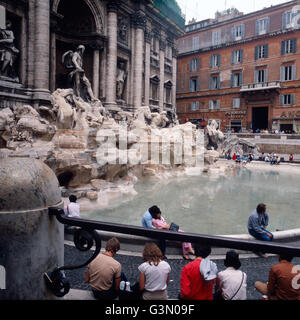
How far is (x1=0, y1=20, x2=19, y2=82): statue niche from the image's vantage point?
14.0 metres

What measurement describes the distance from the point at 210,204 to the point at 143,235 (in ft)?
26.0

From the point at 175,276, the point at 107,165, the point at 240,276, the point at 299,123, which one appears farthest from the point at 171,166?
the point at 299,123

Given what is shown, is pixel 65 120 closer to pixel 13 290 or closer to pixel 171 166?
pixel 171 166

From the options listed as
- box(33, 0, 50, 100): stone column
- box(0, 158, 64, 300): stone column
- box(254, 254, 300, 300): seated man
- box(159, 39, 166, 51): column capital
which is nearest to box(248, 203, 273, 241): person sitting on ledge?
box(254, 254, 300, 300): seated man

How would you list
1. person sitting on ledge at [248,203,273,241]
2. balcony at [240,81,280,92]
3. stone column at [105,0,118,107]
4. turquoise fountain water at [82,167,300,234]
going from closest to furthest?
1. person sitting on ledge at [248,203,273,241]
2. turquoise fountain water at [82,167,300,234]
3. stone column at [105,0,118,107]
4. balcony at [240,81,280,92]

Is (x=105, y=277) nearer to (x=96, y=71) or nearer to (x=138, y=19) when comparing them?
(x=96, y=71)

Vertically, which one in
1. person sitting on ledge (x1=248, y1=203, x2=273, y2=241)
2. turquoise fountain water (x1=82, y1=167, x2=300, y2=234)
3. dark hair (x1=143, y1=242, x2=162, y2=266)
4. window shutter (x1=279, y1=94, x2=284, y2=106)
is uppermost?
window shutter (x1=279, y1=94, x2=284, y2=106)

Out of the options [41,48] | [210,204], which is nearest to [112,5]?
[41,48]

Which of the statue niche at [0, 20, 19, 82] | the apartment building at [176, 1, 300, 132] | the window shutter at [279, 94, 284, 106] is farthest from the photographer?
the window shutter at [279, 94, 284, 106]

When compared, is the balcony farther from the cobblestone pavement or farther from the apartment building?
the cobblestone pavement

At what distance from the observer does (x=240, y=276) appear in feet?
9.02

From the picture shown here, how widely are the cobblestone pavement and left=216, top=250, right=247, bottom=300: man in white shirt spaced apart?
983 millimetres
